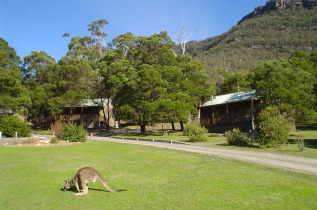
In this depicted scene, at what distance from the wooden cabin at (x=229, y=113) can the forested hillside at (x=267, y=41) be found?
35788 mm

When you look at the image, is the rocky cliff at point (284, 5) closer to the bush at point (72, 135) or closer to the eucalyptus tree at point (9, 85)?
the eucalyptus tree at point (9, 85)

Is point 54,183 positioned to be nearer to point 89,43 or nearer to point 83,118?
point 83,118

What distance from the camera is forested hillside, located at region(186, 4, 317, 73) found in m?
81.6

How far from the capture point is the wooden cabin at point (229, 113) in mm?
31388

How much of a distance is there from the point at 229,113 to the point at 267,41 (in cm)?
7703

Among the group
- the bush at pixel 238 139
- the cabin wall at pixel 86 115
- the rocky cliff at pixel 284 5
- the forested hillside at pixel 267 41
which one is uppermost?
the rocky cliff at pixel 284 5

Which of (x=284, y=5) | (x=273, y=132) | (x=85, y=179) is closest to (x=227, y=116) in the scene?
(x=273, y=132)

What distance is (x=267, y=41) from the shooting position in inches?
3905

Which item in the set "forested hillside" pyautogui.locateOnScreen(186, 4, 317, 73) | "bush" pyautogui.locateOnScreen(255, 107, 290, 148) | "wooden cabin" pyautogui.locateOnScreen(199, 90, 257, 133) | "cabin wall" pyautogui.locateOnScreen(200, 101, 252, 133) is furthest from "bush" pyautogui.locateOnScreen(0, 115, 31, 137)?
"forested hillside" pyautogui.locateOnScreen(186, 4, 317, 73)

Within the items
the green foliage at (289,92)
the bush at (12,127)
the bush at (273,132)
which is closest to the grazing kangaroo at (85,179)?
the bush at (273,132)

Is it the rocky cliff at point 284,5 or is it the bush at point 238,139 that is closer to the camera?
the bush at point 238,139

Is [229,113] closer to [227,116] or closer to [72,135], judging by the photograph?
[227,116]

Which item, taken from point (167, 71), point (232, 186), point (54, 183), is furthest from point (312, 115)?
point (54, 183)

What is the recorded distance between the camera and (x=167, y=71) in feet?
109
